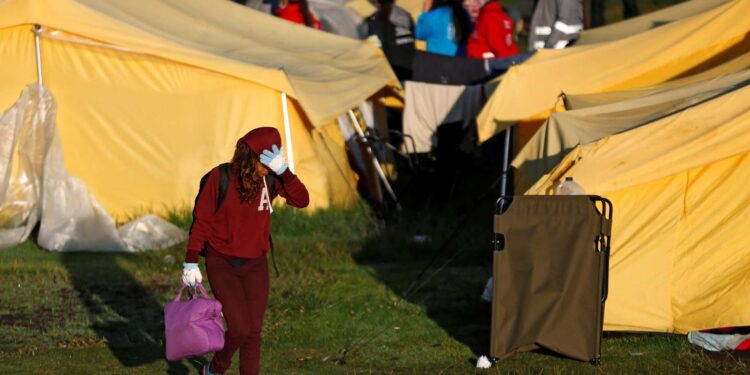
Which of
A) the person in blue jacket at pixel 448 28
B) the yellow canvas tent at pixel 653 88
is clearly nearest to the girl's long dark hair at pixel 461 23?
the person in blue jacket at pixel 448 28

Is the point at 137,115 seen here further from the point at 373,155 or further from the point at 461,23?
the point at 461,23

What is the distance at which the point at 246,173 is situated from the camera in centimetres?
785

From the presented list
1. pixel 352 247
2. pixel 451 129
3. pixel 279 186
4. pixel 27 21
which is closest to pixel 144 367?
pixel 279 186

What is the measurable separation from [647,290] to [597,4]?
1955 centimetres

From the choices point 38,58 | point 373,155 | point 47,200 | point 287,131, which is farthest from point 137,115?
point 373,155

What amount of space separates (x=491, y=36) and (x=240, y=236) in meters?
10.7

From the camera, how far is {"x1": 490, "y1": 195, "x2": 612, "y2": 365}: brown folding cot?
29.1ft

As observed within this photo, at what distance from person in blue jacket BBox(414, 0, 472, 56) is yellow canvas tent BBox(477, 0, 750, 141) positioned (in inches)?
186

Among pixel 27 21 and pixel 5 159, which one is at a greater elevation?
pixel 27 21

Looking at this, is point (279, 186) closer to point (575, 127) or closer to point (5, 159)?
point (575, 127)

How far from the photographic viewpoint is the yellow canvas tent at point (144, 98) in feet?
45.0

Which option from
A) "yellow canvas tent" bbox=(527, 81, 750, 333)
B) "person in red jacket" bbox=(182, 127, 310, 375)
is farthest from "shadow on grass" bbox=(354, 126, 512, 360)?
"person in red jacket" bbox=(182, 127, 310, 375)

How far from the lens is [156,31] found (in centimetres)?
1437

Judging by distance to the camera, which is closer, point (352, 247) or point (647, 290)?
point (647, 290)
